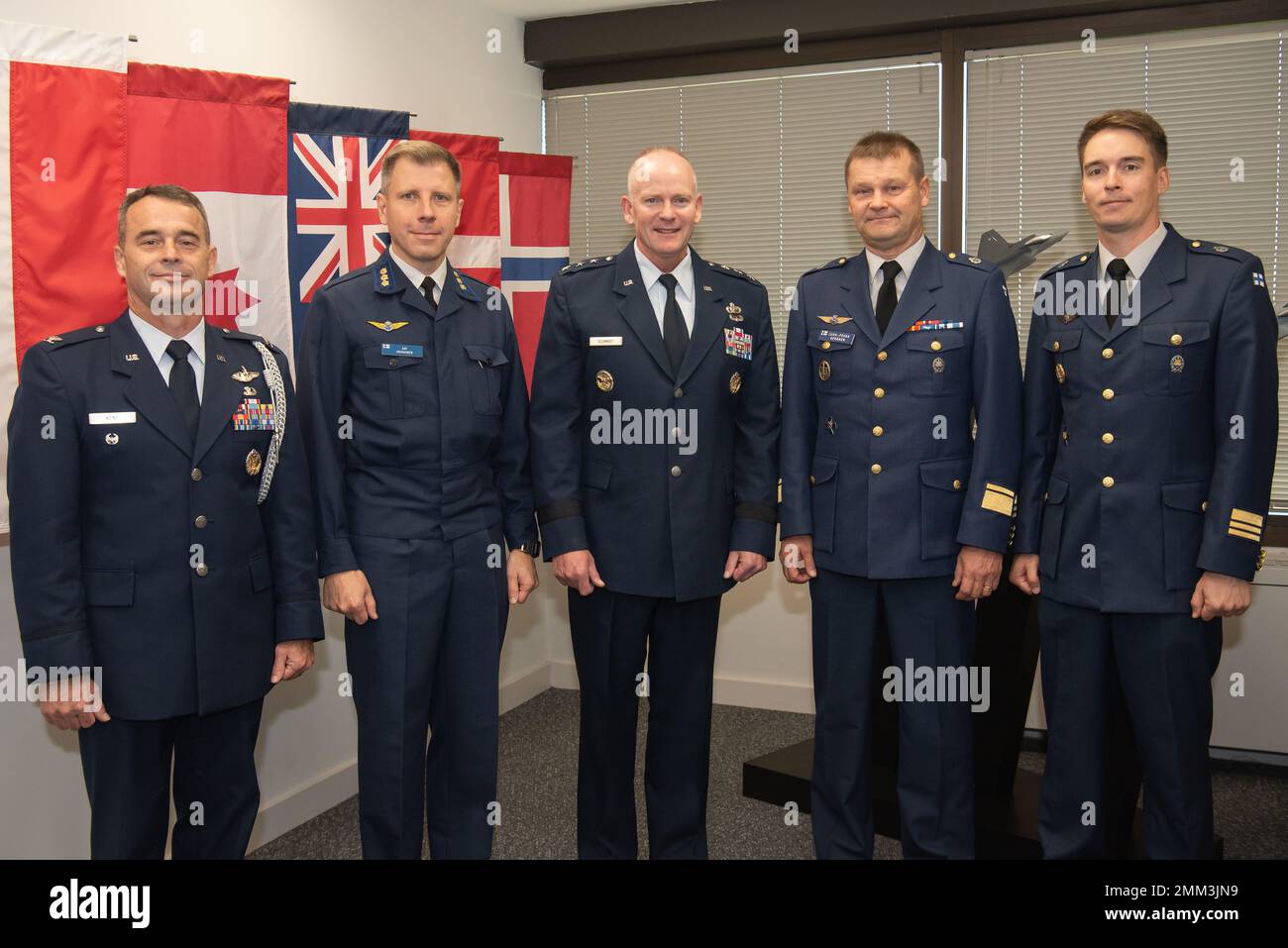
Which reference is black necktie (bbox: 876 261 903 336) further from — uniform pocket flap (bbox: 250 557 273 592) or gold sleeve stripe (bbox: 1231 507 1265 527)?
uniform pocket flap (bbox: 250 557 273 592)

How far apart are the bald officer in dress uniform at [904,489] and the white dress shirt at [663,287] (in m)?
0.32

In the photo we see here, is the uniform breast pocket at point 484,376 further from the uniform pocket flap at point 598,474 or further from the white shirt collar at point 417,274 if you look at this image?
the uniform pocket flap at point 598,474

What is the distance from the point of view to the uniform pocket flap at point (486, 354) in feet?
8.56

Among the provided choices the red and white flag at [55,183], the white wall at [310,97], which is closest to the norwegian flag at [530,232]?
the white wall at [310,97]

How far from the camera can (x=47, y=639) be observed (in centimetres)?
207

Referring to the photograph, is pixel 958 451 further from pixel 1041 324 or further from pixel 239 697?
pixel 239 697

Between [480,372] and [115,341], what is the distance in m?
0.78

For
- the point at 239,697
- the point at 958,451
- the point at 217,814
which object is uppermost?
the point at 958,451

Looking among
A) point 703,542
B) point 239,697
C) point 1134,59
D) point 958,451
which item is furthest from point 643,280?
point 1134,59

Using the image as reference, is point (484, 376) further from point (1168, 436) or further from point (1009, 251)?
point (1009, 251)

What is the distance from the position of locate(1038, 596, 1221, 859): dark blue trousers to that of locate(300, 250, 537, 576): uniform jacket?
55.3 inches

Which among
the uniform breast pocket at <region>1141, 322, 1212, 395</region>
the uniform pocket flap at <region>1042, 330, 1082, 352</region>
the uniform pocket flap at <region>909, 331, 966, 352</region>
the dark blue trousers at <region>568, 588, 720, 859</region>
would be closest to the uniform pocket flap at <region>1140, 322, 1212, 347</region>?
the uniform breast pocket at <region>1141, 322, 1212, 395</region>

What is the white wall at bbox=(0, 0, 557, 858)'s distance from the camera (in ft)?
9.18

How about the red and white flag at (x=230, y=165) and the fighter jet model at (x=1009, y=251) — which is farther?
the fighter jet model at (x=1009, y=251)
